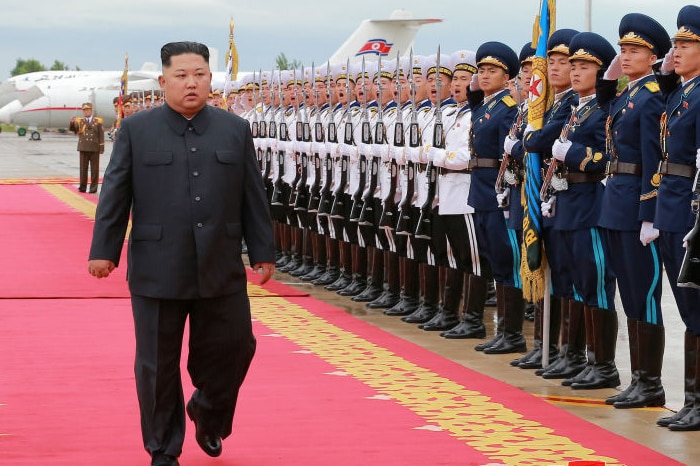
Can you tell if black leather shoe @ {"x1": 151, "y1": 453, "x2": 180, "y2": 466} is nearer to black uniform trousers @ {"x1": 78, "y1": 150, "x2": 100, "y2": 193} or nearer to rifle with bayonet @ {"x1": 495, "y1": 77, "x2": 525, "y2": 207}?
rifle with bayonet @ {"x1": 495, "y1": 77, "x2": 525, "y2": 207}

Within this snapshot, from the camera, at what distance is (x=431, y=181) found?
10.1 m

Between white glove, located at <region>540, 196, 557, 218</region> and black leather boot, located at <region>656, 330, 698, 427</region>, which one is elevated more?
white glove, located at <region>540, 196, 557, 218</region>

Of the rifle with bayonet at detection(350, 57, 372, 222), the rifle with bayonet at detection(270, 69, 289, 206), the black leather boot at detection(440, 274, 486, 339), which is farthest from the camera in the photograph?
the rifle with bayonet at detection(270, 69, 289, 206)

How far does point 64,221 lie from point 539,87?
43.0ft

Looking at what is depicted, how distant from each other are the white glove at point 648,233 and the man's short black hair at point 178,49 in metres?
2.34

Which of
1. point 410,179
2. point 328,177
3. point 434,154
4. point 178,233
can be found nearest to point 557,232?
point 434,154

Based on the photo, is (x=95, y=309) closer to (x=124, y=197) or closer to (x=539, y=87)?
(x=539, y=87)

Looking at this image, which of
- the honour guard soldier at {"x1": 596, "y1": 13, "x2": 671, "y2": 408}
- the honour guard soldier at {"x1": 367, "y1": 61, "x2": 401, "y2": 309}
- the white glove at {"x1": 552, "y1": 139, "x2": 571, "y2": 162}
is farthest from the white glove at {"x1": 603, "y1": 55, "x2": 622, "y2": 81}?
the honour guard soldier at {"x1": 367, "y1": 61, "x2": 401, "y2": 309}

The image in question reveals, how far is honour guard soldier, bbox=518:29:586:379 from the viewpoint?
7.99m

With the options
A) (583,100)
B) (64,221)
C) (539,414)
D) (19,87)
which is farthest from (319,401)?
(19,87)

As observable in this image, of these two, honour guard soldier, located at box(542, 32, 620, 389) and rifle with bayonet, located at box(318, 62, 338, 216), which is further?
rifle with bayonet, located at box(318, 62, 338, 216)

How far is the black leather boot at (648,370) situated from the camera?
706 cm

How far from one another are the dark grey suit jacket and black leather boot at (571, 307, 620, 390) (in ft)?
8.66

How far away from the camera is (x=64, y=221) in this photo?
66.7 ft
